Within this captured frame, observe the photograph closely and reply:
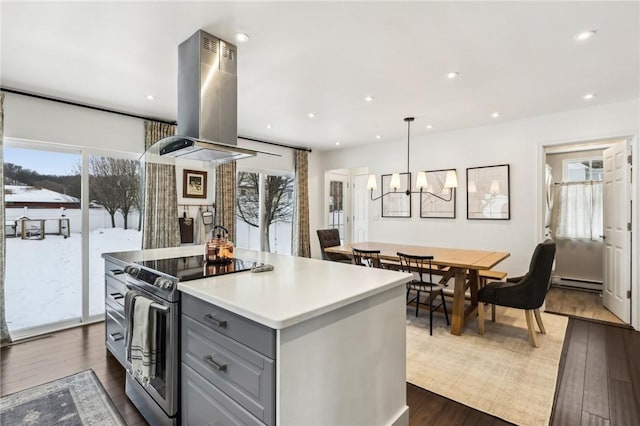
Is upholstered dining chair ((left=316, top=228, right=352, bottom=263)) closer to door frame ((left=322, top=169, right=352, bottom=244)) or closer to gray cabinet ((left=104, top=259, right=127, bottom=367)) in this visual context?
door frame ((left=322, top=169, right=352, bottom=244))

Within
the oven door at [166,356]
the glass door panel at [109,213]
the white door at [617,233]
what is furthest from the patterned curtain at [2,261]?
the white door at [617,233]

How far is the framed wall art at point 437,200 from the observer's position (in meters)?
4.81

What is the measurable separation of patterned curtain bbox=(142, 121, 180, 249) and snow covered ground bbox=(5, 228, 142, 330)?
479 mm

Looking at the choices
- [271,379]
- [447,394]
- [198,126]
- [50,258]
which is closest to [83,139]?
[50,258]

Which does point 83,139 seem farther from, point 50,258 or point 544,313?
point 544,313

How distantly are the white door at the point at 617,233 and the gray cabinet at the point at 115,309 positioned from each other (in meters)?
5.10

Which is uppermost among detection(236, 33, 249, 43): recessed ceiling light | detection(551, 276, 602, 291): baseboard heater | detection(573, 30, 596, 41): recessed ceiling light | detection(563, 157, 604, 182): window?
detection(236, 33, 249, 43): recessed ceiling light

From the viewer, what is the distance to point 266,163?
564cm

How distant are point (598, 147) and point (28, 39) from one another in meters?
6.97

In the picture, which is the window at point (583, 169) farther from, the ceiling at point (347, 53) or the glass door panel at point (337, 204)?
the glass door panel at point (337, 204)

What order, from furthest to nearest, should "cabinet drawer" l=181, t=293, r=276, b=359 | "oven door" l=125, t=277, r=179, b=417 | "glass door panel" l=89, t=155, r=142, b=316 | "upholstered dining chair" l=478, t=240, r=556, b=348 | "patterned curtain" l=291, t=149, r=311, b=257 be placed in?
"patterned curtain" l=291, t=149, r=311, b=257 < "glass door panel" l=89, t=155, r=142, b=316 < "upholstered dining chair" l=478, t=240, r=556, b=348 < "oven door" l=125, t=277, r=179, b=417 < "cabinet drawer" l=181, t=293, r=276, b=359

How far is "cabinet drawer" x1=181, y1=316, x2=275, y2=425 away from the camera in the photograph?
3.93 feet

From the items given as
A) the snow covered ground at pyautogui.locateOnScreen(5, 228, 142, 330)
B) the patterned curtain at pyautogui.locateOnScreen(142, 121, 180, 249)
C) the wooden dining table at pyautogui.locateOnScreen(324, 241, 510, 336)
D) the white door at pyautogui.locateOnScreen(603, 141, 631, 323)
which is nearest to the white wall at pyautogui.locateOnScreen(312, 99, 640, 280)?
the white door at pyautogui.locateOnScreen(603, 141, 631, 323)

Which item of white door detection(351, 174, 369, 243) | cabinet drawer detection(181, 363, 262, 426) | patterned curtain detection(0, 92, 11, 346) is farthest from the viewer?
white door detection(351, 174, 369, 243)
